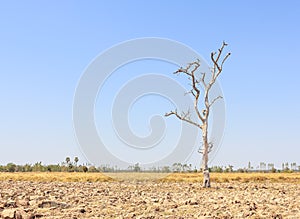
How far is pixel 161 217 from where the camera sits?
10.5m

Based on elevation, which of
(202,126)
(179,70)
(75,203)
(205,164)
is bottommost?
(75,203)

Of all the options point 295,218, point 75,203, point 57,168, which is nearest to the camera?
point 295,218

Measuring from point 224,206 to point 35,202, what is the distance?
20.7ft

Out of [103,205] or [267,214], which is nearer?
[267,214]

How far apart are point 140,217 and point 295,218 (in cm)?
408

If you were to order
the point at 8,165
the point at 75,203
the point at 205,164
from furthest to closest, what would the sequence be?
the point at 8,165
the point at 205,164
the point at 75,203

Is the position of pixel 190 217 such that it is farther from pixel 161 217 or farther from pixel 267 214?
pixel 267 214

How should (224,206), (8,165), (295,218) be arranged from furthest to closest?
1. (8,165)
2. (224,206)
3. (295,218)

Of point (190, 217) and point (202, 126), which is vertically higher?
point (202, 126)

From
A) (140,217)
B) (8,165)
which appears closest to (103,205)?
(140,217)

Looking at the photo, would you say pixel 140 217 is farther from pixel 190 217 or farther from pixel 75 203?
pixel 75 203

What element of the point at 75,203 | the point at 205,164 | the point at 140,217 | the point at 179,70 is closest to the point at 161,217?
the point at 140,217

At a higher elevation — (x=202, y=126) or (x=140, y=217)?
(x=202, y=126)

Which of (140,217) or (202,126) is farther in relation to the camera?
(202,126)
